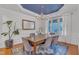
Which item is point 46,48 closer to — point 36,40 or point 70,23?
point 36,40

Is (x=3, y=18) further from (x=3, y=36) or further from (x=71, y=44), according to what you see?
(x=71, y=44)

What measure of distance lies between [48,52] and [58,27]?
16.8 inches

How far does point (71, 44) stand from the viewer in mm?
2127

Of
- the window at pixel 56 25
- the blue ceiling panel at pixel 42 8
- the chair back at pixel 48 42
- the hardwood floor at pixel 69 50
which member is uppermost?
the blue ceiling panel at pixel 42 8

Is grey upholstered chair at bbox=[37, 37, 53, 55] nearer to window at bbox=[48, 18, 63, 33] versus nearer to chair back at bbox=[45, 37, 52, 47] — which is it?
chair back at bbox=[45, 37, 52, 47]

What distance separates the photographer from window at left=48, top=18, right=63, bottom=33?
2137 millimetres

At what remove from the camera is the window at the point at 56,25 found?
84.1 inches

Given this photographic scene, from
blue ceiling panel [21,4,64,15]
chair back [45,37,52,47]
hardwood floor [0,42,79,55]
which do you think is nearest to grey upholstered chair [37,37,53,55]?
chair back [45,37,52,47]

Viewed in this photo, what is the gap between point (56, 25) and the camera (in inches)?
84.6

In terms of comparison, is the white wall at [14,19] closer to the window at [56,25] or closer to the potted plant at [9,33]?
the potted plant at [9,33]

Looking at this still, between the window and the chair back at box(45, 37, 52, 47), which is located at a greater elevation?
the window

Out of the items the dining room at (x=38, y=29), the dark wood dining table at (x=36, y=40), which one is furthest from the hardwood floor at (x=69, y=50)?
the dark wood dining table at (x=36, y=40)

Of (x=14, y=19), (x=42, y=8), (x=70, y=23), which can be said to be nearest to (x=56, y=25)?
(x=70, y=23)
